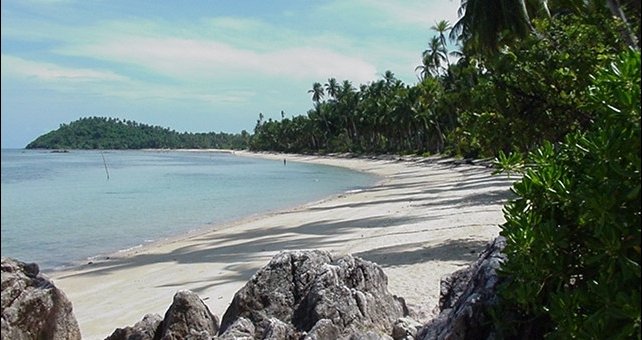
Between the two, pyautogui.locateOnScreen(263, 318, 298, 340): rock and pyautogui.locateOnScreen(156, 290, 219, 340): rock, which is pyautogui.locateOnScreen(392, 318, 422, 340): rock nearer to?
pyautogui.locateOnScreen(263, 318, 298, 340): rock

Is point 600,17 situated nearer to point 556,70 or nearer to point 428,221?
point 556,70

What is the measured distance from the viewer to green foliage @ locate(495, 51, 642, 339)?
259cm

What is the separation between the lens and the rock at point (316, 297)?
5121 mm

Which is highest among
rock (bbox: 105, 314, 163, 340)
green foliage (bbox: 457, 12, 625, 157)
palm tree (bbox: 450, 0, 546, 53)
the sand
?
palm tree (bbox: 450, 0, 546, 53)

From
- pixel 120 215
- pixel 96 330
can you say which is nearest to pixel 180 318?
pixel 96 330

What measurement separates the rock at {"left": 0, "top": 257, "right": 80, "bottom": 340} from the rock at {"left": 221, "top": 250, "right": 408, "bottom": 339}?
175cm

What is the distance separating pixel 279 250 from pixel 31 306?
31.0 ft

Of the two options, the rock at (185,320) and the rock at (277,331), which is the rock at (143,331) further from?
the rock at (277,331)

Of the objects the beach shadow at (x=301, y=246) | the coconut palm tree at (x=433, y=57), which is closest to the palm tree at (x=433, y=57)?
the coconut palm tree at (x=433, y=57)

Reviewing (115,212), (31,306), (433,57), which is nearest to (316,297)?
(31,306)

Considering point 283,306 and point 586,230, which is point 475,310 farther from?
point 283,306

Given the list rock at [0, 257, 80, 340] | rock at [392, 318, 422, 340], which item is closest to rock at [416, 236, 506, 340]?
rock at [392, 318, 422, 340]

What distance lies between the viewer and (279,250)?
14992 mm

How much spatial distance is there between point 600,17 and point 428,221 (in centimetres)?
796
